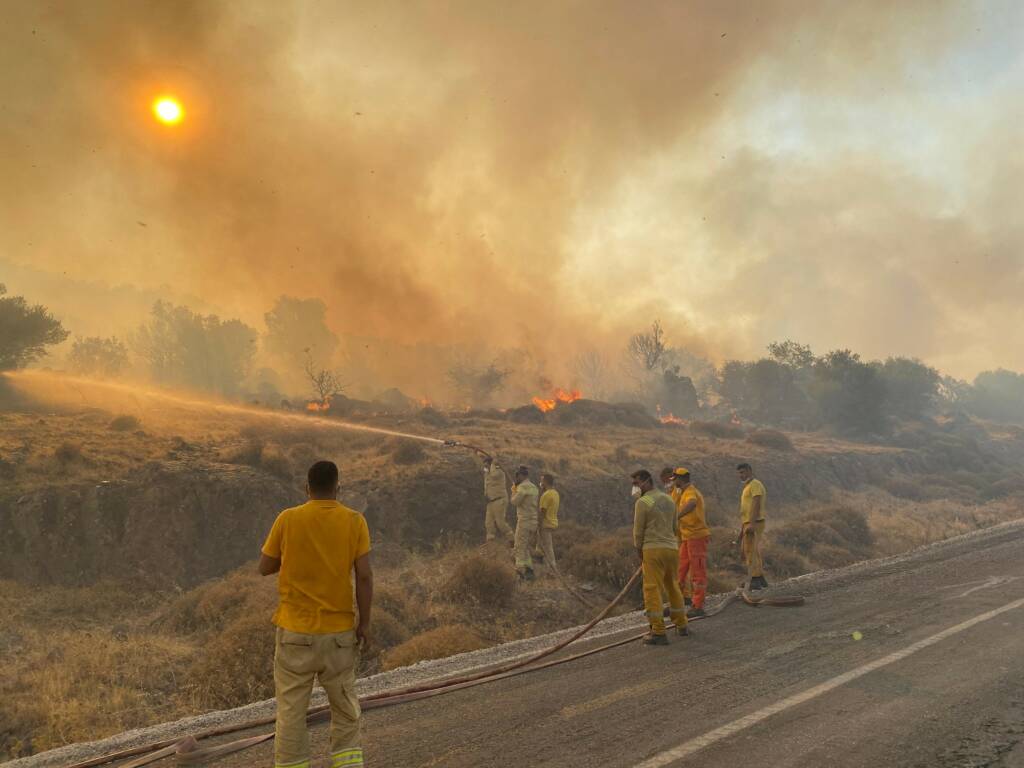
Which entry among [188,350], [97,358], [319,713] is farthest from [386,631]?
[188,350]

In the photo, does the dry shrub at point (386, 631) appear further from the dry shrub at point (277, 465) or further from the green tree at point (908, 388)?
the green tree at point (908, 388)

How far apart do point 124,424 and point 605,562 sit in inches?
698

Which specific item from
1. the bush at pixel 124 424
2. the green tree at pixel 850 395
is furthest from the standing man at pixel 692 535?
the green tree at pixel 850 395

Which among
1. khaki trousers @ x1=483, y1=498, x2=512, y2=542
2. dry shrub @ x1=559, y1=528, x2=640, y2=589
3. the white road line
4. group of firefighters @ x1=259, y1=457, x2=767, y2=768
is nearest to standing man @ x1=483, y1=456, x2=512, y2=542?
khaki trousers @ x1=483, y1=498, x2=512, y2=542

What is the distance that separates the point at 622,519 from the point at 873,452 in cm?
2502

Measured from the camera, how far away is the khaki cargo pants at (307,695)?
377cm

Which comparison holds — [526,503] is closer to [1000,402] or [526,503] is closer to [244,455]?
[244,455]

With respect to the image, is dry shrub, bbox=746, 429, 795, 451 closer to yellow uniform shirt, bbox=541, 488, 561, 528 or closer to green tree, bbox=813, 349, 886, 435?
green tree, bbox=813, 349, 886, 435

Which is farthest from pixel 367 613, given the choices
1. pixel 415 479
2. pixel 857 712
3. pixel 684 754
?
pixel 415 479

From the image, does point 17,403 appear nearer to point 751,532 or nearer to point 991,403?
point 751,532

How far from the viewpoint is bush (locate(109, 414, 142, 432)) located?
69.3ft

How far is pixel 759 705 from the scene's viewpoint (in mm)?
5238

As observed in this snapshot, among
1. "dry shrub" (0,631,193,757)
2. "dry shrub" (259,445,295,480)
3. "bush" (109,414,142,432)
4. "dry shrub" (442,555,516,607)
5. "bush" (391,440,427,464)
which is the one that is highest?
"bush" (109,414,142,432)

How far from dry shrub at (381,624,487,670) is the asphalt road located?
89.7 inches
